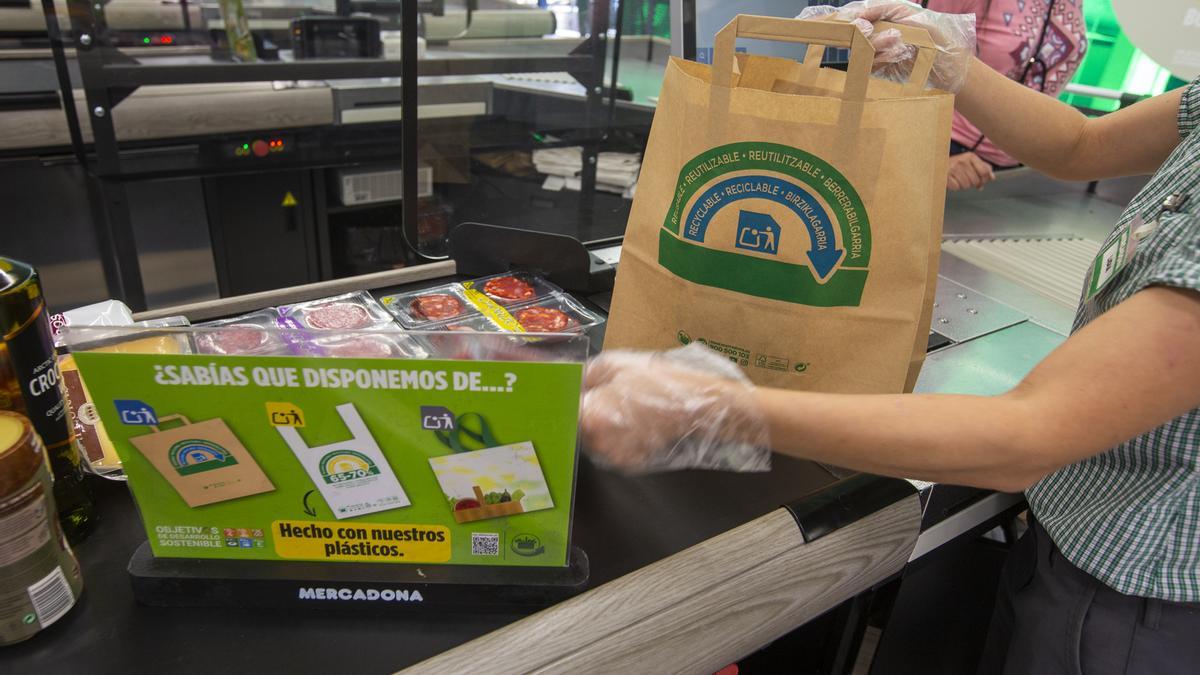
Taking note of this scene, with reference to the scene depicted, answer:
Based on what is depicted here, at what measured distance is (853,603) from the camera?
94cm

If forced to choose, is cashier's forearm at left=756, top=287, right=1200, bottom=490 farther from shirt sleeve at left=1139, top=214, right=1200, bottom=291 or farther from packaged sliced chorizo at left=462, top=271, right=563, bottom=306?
packaged sliced chorizo at left=462, top=271, right=563, bottom=306

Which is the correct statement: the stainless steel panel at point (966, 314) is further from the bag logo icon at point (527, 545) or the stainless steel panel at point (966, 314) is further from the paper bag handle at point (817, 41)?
the bag logo icon at point (527, 545)

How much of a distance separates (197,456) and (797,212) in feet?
2.02

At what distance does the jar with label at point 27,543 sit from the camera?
21.4 inches

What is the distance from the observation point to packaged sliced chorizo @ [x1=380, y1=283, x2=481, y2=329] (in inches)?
41.5

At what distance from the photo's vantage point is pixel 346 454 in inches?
24.0

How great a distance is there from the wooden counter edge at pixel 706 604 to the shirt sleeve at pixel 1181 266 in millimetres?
369

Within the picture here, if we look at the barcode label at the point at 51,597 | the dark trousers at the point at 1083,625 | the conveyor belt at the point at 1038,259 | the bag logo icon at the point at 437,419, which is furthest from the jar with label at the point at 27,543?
the conveyor belt at the point at 1038,259

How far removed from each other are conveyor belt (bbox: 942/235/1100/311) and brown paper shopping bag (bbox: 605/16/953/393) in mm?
950

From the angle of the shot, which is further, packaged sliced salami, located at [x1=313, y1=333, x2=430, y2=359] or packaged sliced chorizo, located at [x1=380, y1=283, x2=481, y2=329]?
packaged sliced chorizo, located at [x1=380, y1=283, x2=481, y2=329]

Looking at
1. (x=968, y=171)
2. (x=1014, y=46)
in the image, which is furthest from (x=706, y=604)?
(x=1014, y=46)

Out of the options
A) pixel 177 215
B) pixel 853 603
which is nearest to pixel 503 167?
pixel 177 215

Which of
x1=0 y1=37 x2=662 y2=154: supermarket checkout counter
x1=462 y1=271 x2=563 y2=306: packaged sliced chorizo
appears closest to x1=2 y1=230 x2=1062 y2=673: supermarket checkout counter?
x1=462 y1=271 x2=563 y2=306: packaged sliced chorizo

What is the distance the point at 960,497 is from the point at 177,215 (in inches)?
101
